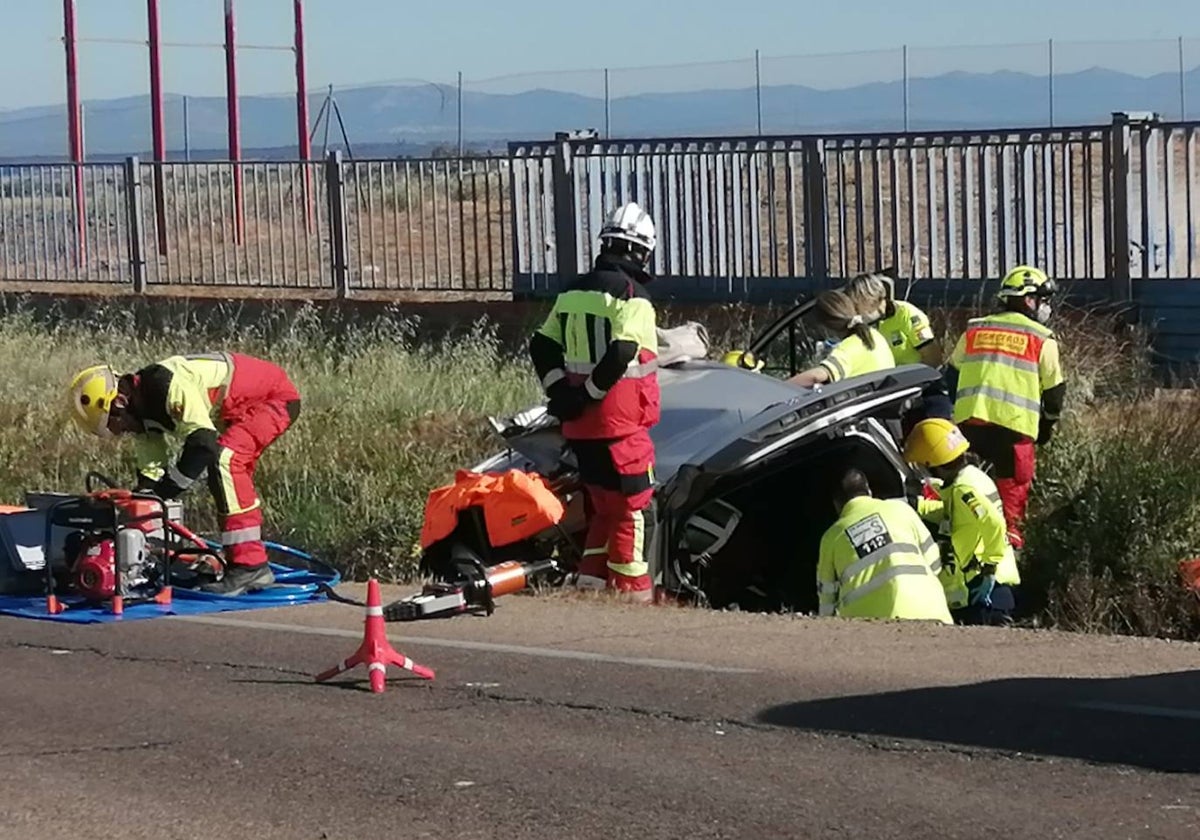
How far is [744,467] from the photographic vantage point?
11.2m

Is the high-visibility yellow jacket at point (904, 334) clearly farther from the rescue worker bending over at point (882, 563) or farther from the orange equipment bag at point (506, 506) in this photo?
the rescue worker bending over at point (882, 563)

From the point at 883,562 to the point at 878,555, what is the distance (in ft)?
0.16

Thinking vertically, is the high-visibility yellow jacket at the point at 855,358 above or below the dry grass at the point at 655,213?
below

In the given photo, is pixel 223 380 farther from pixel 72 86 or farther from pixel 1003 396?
pixel 72 86

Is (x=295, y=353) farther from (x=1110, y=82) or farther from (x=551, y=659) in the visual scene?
(x=1110, y=82)

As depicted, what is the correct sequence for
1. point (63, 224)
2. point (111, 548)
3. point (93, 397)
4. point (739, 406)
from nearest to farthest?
point (111, 548) < point (93, 397) < point (739, 406) < point (63, 224)

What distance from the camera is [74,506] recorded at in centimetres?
1113

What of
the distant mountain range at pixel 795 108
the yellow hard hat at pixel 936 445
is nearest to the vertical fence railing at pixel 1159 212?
the yellow hard hat at pixel 936 445

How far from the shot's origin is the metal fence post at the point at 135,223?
84.9 ft

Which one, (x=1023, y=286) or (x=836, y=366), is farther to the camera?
(x=1023, y=286)

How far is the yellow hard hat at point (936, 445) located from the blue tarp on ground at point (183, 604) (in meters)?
3.20

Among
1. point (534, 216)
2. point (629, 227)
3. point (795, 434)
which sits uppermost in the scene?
point (534, 216)

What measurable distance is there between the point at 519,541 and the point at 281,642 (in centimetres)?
184

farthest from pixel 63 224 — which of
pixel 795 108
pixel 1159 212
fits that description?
pixel 795 108
